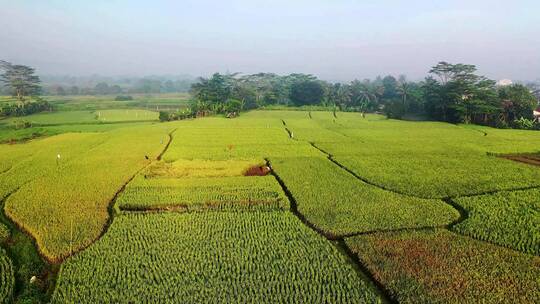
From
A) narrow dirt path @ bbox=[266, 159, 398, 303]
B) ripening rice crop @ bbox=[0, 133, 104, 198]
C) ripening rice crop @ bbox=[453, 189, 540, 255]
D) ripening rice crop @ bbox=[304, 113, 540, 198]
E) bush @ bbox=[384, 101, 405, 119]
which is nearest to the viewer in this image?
narrow dirt path @ bbox=[266, 159, 398, 303]

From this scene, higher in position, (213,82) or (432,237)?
(213,82)

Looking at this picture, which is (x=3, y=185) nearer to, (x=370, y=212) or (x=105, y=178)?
(x=105, y=178)

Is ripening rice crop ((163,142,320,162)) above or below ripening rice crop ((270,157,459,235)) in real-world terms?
above

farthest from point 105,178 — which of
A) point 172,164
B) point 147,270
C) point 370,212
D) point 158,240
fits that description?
point 370,212

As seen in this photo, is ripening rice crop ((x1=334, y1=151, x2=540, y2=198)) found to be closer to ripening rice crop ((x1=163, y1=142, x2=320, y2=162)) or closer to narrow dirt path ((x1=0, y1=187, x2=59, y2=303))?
ripening rice crop ((x1=163, y1=142, x2=320, y2=162))

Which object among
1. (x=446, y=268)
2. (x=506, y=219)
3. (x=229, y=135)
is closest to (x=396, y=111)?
(x=229, y=135)

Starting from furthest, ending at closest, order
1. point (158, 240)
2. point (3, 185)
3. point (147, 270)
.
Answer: point (3, 185) → point (158, 240) → point (147, 270)

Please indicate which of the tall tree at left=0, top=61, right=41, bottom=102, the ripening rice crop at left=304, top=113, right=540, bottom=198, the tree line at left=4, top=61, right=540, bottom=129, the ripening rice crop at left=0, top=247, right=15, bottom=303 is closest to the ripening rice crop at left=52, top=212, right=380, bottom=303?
the ripening rice crop at left=0, top=247, right=15, bottom=303
